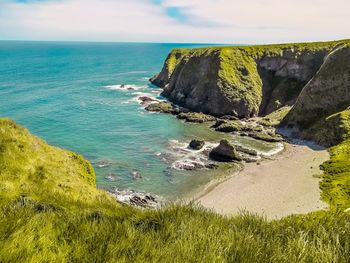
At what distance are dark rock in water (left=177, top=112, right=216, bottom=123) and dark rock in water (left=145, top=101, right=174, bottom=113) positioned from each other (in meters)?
6.16

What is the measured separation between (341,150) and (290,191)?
1704 cm

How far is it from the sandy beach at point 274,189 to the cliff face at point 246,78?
3613 cm

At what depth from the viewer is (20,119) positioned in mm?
83250

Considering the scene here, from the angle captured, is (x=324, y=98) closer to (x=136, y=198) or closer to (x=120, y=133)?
(x=120, y=133)

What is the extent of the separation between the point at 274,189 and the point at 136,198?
19.3 metres

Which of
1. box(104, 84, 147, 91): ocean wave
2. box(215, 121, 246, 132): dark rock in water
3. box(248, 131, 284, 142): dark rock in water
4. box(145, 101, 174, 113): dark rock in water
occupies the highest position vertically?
box(104, 84, 147, 91): ocean wave

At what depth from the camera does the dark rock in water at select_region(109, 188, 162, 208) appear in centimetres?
4453

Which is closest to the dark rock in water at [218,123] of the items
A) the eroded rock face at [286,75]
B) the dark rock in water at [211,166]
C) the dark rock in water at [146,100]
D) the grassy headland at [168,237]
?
the eroded rock face at [286,75]

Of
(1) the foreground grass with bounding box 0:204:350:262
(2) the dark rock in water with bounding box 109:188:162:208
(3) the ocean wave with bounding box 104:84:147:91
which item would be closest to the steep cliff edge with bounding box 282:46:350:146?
(2) the dark rock in water with bounding box 109:188:162:208

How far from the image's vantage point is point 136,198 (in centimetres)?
4556

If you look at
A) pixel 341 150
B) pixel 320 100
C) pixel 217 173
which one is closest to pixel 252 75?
pixel 320 100

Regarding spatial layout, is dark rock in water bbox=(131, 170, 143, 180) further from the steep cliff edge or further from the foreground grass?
the foreground grass

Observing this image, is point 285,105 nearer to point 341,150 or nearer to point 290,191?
point 341,150

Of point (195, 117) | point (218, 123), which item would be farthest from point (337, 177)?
point (195, 117)
